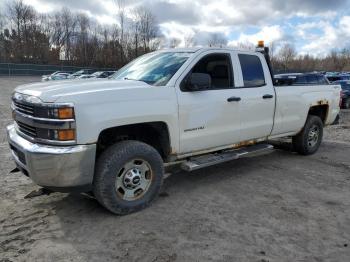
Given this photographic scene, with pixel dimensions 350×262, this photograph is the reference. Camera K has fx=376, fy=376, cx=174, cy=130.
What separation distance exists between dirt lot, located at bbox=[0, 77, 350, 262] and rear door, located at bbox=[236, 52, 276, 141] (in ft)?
2.60

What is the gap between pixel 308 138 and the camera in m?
7.50

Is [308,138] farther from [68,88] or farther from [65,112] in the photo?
[65,112]

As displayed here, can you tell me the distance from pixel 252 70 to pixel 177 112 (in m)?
1.87

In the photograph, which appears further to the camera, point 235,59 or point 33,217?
point 235,59

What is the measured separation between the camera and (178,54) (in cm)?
538

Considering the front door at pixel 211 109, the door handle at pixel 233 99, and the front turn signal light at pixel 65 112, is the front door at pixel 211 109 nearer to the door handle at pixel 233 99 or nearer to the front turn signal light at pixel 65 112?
the door handle at pixel 233 99

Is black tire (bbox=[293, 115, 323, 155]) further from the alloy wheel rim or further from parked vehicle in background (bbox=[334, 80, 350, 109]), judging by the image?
parked vehicle in background (bbox=[334, 80, 350, 109])

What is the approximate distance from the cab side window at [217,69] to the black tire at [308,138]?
255 cm

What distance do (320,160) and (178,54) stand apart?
3.75 metres

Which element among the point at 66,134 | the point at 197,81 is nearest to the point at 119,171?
the point at 66,134

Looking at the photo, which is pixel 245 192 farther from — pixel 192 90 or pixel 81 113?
pixel 81 113

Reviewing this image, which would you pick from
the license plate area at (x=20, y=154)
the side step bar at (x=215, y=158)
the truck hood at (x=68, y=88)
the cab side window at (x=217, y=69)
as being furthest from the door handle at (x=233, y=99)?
the license plate area at (x=20, y=154)

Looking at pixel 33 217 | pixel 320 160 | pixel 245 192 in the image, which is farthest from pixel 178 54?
pixel 320 160

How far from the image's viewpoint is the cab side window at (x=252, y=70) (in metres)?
5.79
